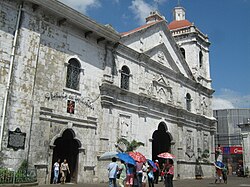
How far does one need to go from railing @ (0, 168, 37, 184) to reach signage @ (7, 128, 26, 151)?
1.14 metres

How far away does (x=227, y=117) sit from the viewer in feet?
157

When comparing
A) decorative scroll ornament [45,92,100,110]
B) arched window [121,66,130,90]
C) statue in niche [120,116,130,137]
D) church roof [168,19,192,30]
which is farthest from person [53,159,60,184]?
church roof [168,19,192,30]

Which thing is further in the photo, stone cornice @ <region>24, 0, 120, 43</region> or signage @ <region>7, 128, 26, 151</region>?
stone cornice @ <region>24, 0, 120, 43</region>

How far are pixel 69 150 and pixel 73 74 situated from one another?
173 inches

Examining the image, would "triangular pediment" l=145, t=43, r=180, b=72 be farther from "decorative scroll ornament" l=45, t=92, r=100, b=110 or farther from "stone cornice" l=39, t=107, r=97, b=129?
"stone cornice" l=39, t=107, r=97, b=129

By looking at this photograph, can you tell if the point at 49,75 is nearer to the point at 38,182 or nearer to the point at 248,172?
the point at 38,182

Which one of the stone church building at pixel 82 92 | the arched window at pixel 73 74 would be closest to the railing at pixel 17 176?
the stone church building at pixel 82 92

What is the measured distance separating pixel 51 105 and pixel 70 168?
389 centimetres

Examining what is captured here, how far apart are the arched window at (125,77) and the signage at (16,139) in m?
8.28

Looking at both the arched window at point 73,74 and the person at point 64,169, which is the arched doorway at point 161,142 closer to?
the arched window at point 73,74

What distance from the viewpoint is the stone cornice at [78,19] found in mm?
15499

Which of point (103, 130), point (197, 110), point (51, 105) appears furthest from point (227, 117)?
point (51, 105)

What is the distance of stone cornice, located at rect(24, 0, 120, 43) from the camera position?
50.9 ft

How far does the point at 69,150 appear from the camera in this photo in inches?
659
